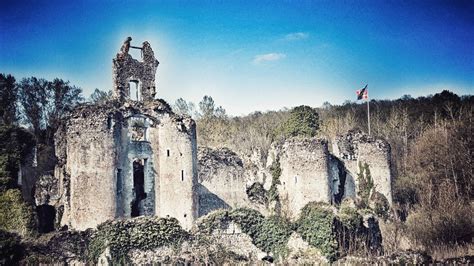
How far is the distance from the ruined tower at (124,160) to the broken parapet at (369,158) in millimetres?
10731

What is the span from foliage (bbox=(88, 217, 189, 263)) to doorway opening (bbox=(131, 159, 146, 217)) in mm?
3832

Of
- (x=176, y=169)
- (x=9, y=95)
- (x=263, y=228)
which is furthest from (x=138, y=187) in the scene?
(x=9, y=95)

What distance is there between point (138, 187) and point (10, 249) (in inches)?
334

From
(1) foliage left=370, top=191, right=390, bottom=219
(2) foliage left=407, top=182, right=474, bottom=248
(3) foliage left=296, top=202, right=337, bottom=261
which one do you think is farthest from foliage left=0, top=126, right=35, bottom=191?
(1) foliage left=370, top=191, right=390, bottom=219

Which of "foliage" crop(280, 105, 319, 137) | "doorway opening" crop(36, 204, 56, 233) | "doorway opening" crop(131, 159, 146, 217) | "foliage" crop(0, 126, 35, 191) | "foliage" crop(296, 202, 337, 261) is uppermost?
"foliage" crop(280, 105, 319, 137)

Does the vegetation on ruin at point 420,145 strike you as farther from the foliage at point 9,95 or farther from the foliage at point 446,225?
the foliage at point 9,95

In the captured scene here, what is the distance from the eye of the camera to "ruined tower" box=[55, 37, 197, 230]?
24.7 meters

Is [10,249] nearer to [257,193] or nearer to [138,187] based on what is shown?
[138,187]

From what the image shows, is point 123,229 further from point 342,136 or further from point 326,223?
point 342,136

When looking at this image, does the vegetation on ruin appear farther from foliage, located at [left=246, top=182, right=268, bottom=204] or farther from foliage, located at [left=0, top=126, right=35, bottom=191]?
foliage, located at [left=0, top=126, right=35, bottom=191]

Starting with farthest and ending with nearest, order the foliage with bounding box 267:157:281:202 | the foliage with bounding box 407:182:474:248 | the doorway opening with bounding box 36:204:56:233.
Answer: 1. the foliage with bounding box 267:157:281:202
2. the doorway opening with bounding box 36:204:56:233
3. the foliage with bounding box 407:182:474:248

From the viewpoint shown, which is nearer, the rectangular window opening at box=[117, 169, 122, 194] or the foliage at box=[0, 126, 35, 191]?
the foliage at box=[0, 126, 35, 191]

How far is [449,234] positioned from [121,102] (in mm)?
16996

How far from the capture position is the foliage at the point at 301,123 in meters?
46.0
